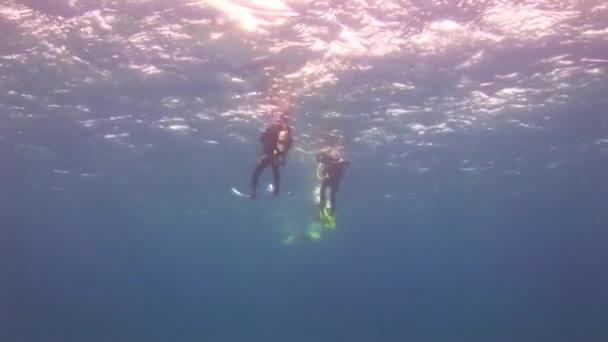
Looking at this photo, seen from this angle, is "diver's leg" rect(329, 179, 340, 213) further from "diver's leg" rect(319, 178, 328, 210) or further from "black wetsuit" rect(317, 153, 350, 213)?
"diver's leg" rect(319, 178, 328, 210)

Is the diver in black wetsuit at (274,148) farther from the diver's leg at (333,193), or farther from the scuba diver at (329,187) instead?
the diver's leg at (333,193)

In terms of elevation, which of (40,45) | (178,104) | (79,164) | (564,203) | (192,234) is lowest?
(192,234)

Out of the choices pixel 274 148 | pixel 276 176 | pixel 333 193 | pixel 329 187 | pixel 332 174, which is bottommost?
pixel 333 193

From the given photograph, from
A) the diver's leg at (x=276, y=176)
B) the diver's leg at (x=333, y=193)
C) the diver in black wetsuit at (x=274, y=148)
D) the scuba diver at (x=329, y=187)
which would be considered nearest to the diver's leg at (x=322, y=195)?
the scuba diver at (x=329, y=187)

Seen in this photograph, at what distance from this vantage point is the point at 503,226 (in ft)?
167

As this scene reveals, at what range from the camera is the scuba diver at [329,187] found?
14.6m

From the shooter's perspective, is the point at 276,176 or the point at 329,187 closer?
the point at 276,176

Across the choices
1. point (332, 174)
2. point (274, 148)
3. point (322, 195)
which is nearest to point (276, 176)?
point (274, 148)

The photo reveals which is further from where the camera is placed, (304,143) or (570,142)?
(570,142)

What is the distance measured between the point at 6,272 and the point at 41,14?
10839 cm

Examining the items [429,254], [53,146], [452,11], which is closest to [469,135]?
[452,11]

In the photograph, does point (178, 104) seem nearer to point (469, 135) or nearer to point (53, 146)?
point (53, 146)

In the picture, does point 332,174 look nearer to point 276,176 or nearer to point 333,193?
point 333,193

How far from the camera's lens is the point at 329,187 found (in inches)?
646
